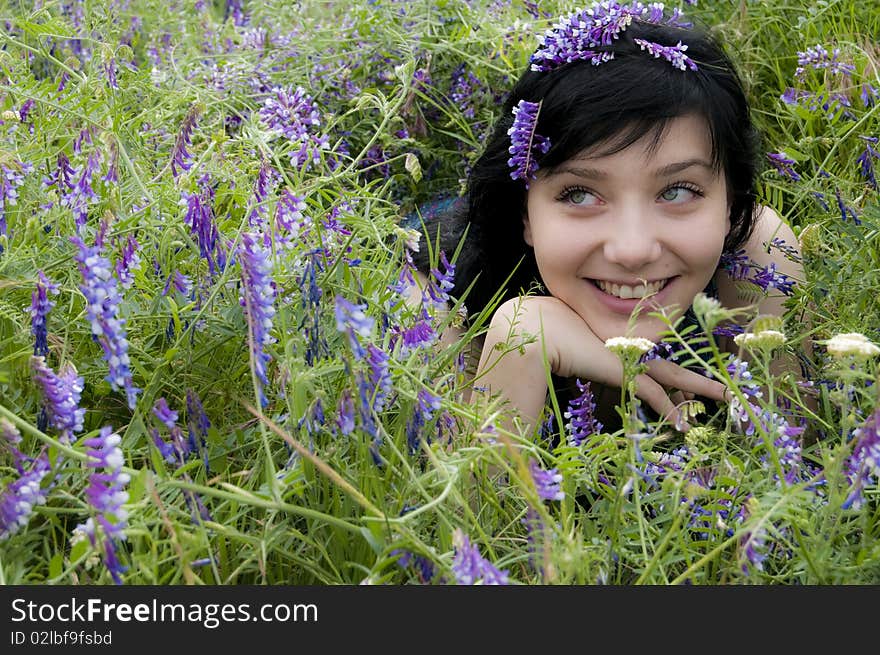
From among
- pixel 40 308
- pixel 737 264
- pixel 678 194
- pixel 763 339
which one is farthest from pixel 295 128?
pixel 763 339

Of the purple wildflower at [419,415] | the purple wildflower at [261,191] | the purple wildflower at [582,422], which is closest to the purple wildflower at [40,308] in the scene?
the purple wildflower at [261,191]

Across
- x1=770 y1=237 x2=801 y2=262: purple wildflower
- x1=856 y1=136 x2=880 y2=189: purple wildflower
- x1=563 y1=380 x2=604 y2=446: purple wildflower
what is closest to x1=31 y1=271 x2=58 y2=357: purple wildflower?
x1=563 y1=380 x2=604 y2=446: purple wildflower

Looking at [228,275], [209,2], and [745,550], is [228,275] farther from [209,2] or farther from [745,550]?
[209,2]

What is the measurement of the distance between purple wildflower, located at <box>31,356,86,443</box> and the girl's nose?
1215mm

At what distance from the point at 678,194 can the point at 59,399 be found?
1470mm

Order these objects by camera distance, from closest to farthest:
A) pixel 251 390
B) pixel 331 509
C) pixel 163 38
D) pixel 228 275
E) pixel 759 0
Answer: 1. pixel 331 509
2. pixel 228 275
3. pixel 251 390
4. pixel 759 0
5. pixel 163 38

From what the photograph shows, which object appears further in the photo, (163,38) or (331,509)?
(163,38)

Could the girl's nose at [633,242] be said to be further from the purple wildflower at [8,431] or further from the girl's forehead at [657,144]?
the purple wildflower at [8,431]

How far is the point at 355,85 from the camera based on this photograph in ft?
12.0

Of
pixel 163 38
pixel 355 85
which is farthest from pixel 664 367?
pixel 163 38

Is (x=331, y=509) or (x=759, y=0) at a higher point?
(x=759, y=0)

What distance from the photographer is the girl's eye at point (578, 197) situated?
8.22 feet

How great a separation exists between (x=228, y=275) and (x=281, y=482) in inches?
20.4

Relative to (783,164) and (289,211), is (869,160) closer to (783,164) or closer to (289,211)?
(783,164)
